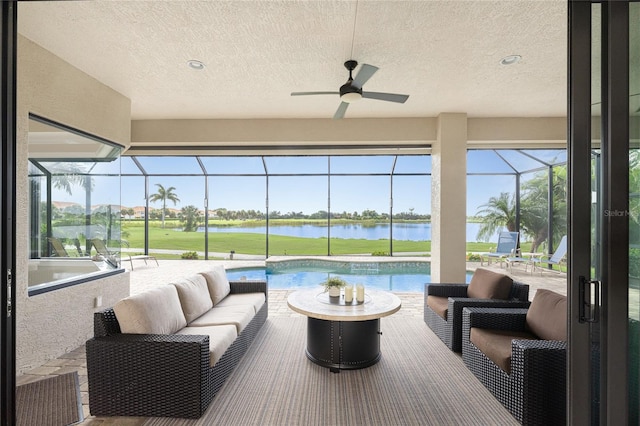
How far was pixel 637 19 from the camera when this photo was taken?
1.24 metres

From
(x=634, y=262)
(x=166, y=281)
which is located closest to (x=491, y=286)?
(x=634, y=262)

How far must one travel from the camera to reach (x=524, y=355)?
6.70ft

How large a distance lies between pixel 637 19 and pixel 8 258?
275 cm

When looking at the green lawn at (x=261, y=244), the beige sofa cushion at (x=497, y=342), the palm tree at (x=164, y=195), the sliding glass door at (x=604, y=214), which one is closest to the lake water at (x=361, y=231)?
the green lawn at (x=261, y=244)

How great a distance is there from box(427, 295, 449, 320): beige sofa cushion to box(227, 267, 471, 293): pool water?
3282 mm

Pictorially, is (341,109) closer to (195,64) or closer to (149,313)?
(195,64)

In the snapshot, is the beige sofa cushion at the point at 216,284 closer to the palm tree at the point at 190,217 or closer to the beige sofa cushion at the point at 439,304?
the beige sofa cushion at the point at 439,304

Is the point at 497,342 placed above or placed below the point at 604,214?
below

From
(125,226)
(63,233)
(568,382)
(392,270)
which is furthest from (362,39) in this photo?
(125,226)

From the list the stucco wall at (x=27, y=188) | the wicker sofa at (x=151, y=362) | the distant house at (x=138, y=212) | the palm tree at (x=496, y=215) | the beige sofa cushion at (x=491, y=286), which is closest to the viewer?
the wicker sofa at (x=151, y=362)

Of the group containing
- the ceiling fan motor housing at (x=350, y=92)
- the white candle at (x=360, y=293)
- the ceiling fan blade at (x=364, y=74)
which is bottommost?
the white candle at (x=360, y=293)

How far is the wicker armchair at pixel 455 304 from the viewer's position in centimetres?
311

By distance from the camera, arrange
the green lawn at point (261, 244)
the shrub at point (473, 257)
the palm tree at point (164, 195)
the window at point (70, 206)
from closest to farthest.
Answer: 1. the window at point (70, 206)
2. the shrub at point (473, 257)
3. the palm tree at point (164, 195)
4. the green lawn at point (261, 244)

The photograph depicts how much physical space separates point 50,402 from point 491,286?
4119 millimetres
